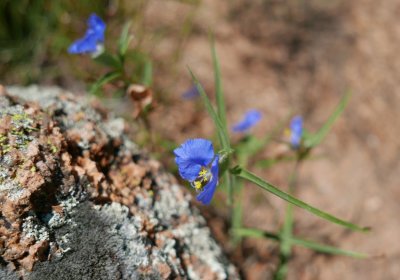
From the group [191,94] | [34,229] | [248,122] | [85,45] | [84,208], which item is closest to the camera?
[34,229]

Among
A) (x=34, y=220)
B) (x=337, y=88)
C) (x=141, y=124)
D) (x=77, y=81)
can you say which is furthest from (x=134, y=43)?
(x=34, y=220)

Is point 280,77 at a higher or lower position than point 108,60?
lower

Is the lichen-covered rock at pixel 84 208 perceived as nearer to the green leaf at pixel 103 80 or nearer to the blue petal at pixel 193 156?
the green leaf at pixel 103 80

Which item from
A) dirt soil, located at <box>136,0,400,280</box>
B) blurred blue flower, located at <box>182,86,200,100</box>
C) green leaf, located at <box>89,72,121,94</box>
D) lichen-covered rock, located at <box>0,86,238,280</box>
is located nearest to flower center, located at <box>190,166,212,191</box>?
lichen-covered rock, located at <box>0,86,238,280</box>

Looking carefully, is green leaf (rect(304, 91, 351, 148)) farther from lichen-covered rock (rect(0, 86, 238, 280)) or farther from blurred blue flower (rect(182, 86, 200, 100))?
blurred blue flower (rect(182, 86, 200, 100))

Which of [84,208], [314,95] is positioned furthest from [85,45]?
[314,95]

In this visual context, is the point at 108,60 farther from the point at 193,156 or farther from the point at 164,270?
the point at 164,270
